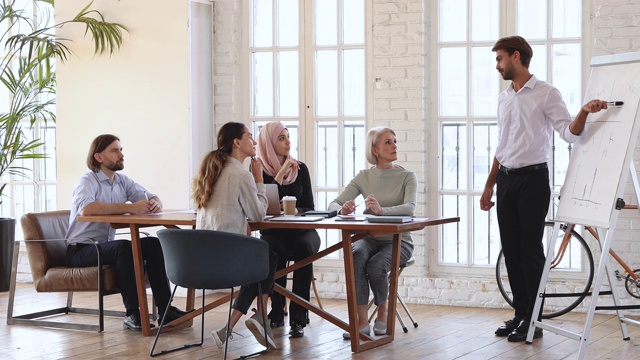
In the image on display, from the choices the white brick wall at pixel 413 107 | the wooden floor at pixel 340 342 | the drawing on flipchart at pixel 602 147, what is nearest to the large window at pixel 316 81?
the white brick wall at pixel 413 107

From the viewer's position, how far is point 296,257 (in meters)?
6.20

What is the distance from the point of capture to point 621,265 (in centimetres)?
649

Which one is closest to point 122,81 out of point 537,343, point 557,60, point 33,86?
point 33,86

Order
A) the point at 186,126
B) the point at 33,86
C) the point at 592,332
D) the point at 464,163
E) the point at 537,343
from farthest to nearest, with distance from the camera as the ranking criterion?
the point at 33,86 → the point at 186,126 → the point at 464,163 → the point at 592,332 → the point at 537,343

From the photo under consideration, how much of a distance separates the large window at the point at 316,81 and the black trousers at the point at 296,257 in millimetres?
1523

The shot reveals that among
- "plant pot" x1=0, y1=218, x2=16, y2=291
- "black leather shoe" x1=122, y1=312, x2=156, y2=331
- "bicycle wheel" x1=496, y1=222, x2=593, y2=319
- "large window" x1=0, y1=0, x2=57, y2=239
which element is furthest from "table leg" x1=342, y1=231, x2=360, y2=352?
"large window" x1=0, y1=0, x2=57, y2=239

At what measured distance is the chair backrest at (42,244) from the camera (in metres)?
6.41

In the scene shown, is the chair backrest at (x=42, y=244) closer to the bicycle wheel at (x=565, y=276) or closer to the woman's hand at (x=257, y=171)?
the woman's hand at (x=257, y=171)

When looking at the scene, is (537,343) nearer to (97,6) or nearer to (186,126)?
(186,126)

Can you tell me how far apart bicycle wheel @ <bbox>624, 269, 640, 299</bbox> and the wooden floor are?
245 mm

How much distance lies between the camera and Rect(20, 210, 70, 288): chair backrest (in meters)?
6.41

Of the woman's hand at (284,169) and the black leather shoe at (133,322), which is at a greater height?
the woman's hand at (284,169)

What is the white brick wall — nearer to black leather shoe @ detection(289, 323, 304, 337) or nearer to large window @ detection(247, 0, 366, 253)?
large window @ detection(247, 0, 366, 253)

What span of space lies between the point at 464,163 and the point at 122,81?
10.00 feet
